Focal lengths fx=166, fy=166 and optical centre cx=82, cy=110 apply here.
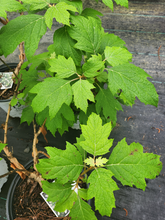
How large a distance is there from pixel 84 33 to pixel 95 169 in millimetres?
518

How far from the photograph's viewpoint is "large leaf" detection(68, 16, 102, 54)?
0.63 metres

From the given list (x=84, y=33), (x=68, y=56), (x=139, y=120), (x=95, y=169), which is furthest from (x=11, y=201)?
(x=139, y=120)

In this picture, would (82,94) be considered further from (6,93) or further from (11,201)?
(6,93)

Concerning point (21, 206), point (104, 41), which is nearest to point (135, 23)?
point (104, 41)

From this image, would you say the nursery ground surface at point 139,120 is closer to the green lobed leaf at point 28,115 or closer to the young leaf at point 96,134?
the green lobed leaf at point 28,115

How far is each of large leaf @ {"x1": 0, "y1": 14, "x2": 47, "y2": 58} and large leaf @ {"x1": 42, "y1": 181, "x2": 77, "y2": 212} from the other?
497mm

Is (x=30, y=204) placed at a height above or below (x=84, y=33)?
below

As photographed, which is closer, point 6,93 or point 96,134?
point 96,134

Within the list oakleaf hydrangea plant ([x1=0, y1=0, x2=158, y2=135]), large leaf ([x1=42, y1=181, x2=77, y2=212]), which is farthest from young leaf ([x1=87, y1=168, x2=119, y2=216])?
oakleaf hydrangea plant ([x1=0, y1=0, x2=158, y2=135])

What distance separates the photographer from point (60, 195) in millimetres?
608

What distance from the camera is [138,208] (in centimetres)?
107

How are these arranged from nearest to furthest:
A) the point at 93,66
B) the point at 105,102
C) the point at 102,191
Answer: the point at 102,191
the point at 93,66
the point at 105,102

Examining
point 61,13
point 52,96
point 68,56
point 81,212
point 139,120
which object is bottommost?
point 139,120

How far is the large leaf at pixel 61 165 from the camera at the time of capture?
0.56 meters
